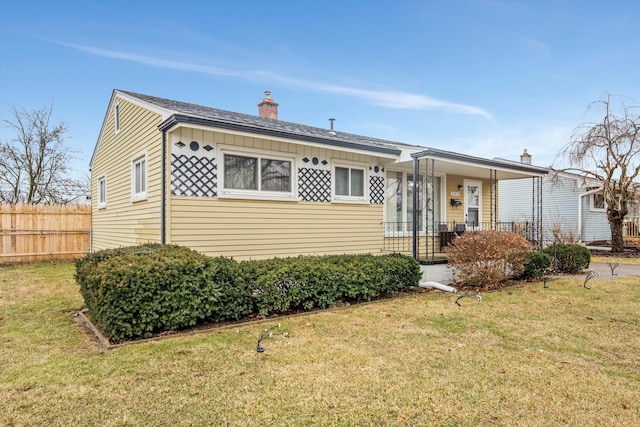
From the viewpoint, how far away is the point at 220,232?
7.43 m

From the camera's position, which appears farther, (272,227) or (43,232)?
(43,232)

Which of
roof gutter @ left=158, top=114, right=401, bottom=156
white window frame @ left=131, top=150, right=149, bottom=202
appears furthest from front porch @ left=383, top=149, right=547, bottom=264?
white window frame @ left=131, top=150, right=149, bottom=202

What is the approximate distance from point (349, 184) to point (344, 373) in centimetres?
644

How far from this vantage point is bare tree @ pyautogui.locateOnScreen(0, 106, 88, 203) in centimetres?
1731

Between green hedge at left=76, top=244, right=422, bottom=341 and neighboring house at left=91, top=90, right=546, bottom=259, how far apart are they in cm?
147

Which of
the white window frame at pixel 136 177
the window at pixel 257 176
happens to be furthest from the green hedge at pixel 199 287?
the white window frame at pixel 136 177

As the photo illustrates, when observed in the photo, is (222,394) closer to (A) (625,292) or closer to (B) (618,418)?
(B) (618,418)

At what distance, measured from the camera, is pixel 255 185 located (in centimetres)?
792

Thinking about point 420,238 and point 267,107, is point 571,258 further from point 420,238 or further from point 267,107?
point 267,107

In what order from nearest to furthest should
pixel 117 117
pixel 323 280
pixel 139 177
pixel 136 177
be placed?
pixel 323 280, pixel 139 177, pixel 136 177, pixel 117 117

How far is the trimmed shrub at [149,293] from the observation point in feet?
14.3

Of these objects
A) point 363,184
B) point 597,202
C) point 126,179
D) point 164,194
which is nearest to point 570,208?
point 597,202

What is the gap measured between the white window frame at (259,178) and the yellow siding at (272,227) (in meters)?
0.13

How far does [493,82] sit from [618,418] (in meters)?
14.0
